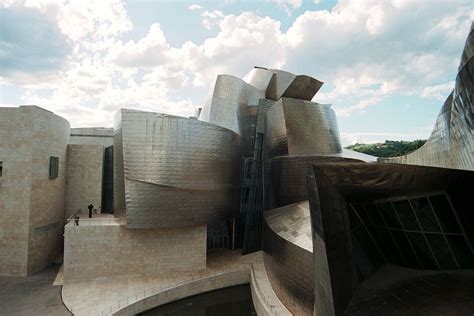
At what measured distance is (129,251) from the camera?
49.2 feet

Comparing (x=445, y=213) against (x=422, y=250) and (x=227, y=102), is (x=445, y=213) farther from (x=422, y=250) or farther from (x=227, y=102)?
(x=227, y=102)

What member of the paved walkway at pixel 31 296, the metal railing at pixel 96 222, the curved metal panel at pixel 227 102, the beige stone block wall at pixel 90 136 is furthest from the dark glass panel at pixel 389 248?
the beige stone block wall at pixel 90 136

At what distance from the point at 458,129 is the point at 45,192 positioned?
19.9 m

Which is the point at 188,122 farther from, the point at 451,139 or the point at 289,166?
the point at 451,139

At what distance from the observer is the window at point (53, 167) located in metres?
16.5

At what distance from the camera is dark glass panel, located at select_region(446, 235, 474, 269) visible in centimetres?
682

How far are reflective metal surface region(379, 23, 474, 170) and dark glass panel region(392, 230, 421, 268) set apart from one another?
400 cm

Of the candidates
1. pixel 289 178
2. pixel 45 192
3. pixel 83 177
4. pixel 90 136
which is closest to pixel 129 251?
pixel 45 192

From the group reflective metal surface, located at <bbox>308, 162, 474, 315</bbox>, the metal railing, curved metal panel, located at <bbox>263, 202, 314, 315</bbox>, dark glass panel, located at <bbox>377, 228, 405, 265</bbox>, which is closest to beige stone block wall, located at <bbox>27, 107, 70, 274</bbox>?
the metal railing

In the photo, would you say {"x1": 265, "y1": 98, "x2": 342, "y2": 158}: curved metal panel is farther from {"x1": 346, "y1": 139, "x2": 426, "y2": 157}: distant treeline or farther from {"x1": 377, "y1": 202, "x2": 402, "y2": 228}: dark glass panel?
{"x1": 346, "y1": 139, "x2": 426, "y2": 157}: distant treeline

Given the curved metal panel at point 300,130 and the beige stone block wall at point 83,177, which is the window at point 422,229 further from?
the beige stone block wall at point 83,177

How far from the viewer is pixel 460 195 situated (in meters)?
6.66

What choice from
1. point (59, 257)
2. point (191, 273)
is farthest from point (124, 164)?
point (59, 257)

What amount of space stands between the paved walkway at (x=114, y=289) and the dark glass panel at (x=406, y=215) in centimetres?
641
